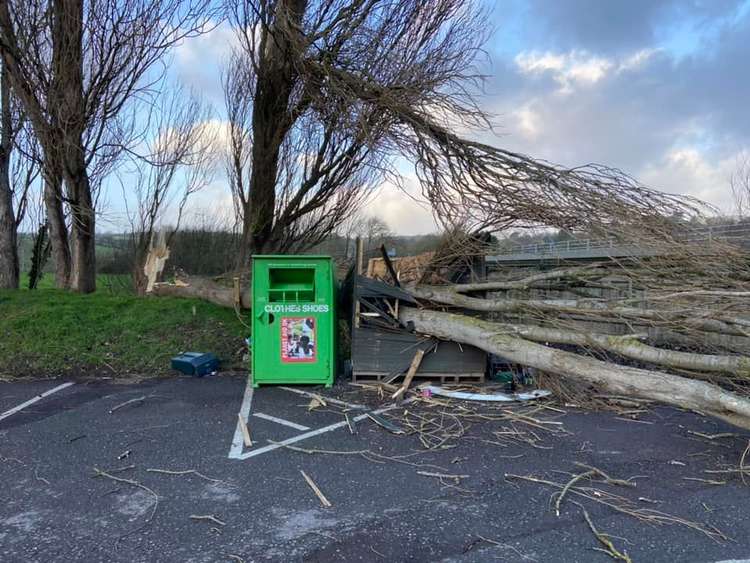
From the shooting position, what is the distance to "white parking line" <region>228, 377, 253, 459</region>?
3750 mm

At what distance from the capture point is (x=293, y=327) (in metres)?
5.60

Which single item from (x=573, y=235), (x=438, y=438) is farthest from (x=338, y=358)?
(x=573, y=235)

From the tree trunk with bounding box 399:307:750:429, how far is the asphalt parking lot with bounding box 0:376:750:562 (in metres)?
0.46

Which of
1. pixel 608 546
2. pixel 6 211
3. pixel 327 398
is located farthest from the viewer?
pixel 6 211

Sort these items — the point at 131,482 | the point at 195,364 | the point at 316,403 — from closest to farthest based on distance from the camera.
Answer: the point at 131,482, the point at 316,403, the point at 195,364

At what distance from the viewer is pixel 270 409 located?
484 cm

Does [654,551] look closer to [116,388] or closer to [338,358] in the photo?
[338,358]

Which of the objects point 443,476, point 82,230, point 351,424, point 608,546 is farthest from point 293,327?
point 82,230

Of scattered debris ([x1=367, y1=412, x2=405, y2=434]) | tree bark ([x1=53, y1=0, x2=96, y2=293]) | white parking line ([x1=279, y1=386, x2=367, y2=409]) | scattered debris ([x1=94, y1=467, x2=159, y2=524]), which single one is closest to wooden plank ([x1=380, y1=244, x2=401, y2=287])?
white parking line ([x1=279, y1=386, x2=367, y2=409])

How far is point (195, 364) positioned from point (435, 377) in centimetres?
300

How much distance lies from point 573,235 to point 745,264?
159 cm

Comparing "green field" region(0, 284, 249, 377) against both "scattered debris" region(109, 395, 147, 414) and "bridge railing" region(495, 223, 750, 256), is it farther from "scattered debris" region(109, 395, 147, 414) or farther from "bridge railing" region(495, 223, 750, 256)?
"bridge railing" region(495, 223, 750, 256)

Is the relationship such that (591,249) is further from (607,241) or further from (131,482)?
(131,482)

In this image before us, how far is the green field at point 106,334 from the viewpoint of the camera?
631 cm
